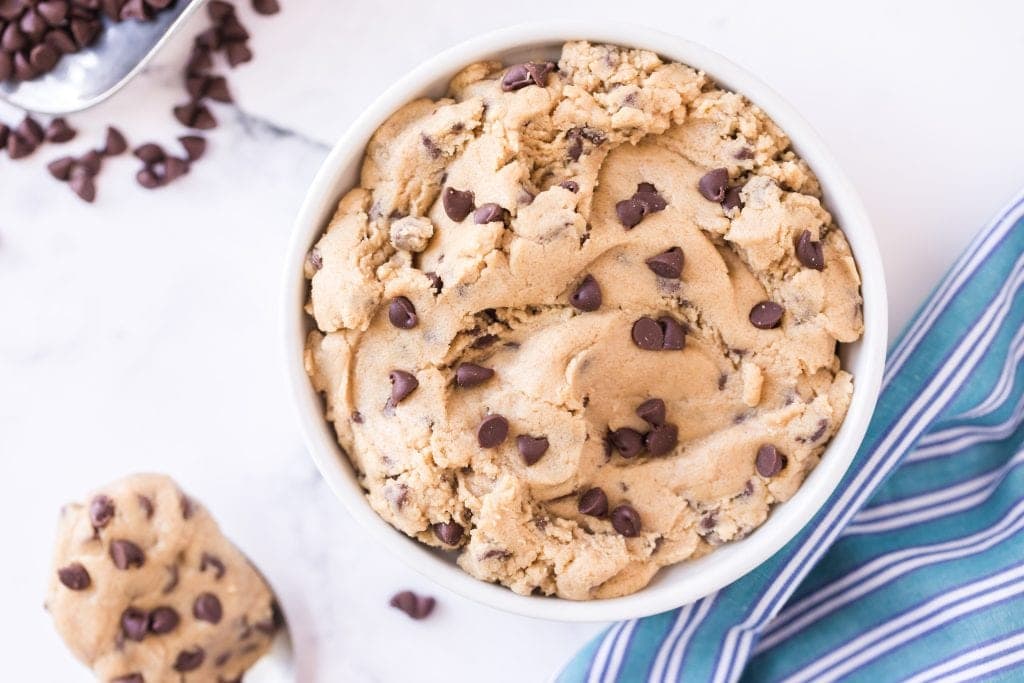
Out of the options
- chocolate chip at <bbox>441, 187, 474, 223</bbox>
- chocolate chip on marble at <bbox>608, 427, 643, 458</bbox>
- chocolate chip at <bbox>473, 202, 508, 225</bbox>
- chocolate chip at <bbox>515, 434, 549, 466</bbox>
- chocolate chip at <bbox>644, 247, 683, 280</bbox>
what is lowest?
chocolate chip at <bbox>515, 434, 549, 466</bbox>

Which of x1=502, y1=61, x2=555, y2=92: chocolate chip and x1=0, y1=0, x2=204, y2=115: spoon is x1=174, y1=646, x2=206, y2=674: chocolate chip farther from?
x1=502, y1=61, x2=555, y2=92: chocolate chip

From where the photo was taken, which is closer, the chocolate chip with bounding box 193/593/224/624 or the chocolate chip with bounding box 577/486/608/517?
the chocolate chip with bounding box 577/486/608/517

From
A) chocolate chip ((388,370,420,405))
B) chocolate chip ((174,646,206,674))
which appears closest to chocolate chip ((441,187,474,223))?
chocolate chip ((388,370,420,405))

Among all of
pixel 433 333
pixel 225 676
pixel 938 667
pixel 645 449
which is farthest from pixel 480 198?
pixel 938 667

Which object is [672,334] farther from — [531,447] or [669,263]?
[531,447]

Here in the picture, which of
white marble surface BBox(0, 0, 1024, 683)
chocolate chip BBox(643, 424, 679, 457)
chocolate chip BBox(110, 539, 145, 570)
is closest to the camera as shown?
chocolate chip BBox(643, 424, 679, 457)

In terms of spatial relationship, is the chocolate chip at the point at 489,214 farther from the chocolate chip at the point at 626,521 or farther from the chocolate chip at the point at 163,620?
the chocolate chip at the point at 163,620
